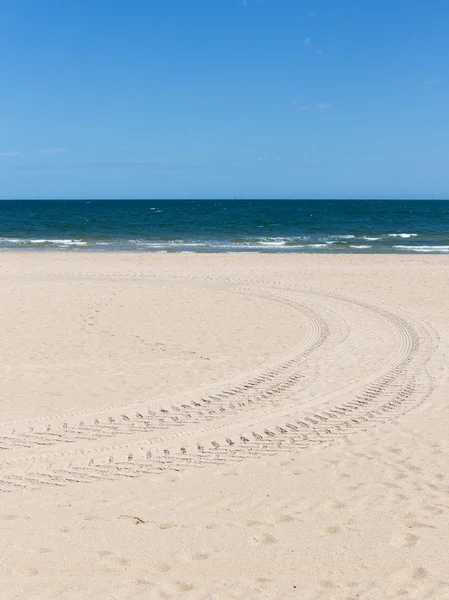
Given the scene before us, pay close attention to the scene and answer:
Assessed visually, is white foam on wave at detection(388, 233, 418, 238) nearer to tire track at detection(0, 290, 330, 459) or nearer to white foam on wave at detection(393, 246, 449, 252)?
white foam on wave at detection(393, 246, 449, 252)

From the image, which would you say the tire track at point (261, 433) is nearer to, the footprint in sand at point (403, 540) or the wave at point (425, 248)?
the footprint in sand at point (403, 540)

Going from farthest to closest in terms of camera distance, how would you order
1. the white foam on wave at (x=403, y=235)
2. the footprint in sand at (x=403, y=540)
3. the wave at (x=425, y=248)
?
the white foam on wave at (x=403, y=235), the wave at (x=425, y=248), the footprint in sand at (x=403, y=540)

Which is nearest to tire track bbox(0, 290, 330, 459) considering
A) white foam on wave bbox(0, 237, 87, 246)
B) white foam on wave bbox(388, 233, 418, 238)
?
white foam on wave bbox(0, 237, 87, 246)

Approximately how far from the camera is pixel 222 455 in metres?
6.01

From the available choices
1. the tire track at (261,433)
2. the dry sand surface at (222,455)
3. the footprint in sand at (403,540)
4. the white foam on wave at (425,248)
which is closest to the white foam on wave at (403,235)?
the white foam on wave at (425,248)

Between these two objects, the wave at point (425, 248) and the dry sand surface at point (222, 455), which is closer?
the dry sand surface at point (222, 455)

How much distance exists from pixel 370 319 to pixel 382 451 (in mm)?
7497

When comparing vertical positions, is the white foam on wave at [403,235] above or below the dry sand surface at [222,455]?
above

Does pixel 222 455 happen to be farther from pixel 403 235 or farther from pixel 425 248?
pixel 403 235

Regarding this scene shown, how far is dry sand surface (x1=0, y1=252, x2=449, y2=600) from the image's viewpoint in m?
4.01

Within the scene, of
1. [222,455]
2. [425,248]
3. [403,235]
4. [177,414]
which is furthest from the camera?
[403,235]

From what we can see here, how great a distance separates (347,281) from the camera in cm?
1891

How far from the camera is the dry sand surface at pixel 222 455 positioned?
401 centimetres

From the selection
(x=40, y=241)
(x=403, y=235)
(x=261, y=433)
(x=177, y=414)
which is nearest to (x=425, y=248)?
(x=403, y=235)
